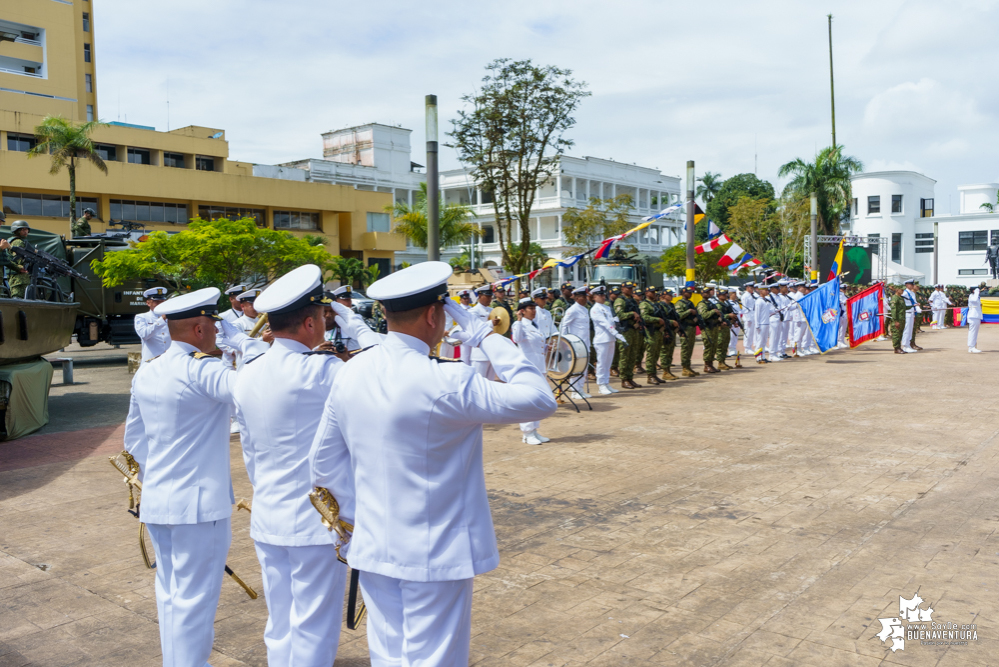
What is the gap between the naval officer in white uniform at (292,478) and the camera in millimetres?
3191

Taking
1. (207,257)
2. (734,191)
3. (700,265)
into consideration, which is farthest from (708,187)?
(207,257)

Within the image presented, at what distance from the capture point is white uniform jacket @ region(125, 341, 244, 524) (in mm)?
3594

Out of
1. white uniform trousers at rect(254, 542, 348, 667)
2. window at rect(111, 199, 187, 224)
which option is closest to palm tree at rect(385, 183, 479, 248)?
window at rect(111, 199, 187, 224)

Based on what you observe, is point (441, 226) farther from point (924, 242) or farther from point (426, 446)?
point (426, 446)

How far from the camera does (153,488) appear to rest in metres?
3.64

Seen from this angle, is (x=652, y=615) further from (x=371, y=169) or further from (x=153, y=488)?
(x=371, y=169)

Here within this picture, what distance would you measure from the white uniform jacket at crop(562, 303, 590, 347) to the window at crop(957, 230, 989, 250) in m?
52.1

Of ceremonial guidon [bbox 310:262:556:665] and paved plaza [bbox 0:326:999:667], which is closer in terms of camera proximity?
ceremonial guidon [bbox 310:262:556:665]

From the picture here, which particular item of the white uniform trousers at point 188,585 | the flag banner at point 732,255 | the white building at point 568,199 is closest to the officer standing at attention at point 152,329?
the white uniform trousers at point 188,585

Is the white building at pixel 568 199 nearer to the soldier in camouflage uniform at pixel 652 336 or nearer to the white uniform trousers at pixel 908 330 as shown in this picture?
the white uniform trousers at pixel 908 330

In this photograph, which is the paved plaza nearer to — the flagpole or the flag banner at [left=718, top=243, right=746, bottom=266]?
the flagpole

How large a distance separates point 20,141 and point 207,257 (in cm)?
2382

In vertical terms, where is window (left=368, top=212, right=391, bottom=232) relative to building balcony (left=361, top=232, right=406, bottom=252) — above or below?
above

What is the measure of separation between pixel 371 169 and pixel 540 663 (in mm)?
53876
